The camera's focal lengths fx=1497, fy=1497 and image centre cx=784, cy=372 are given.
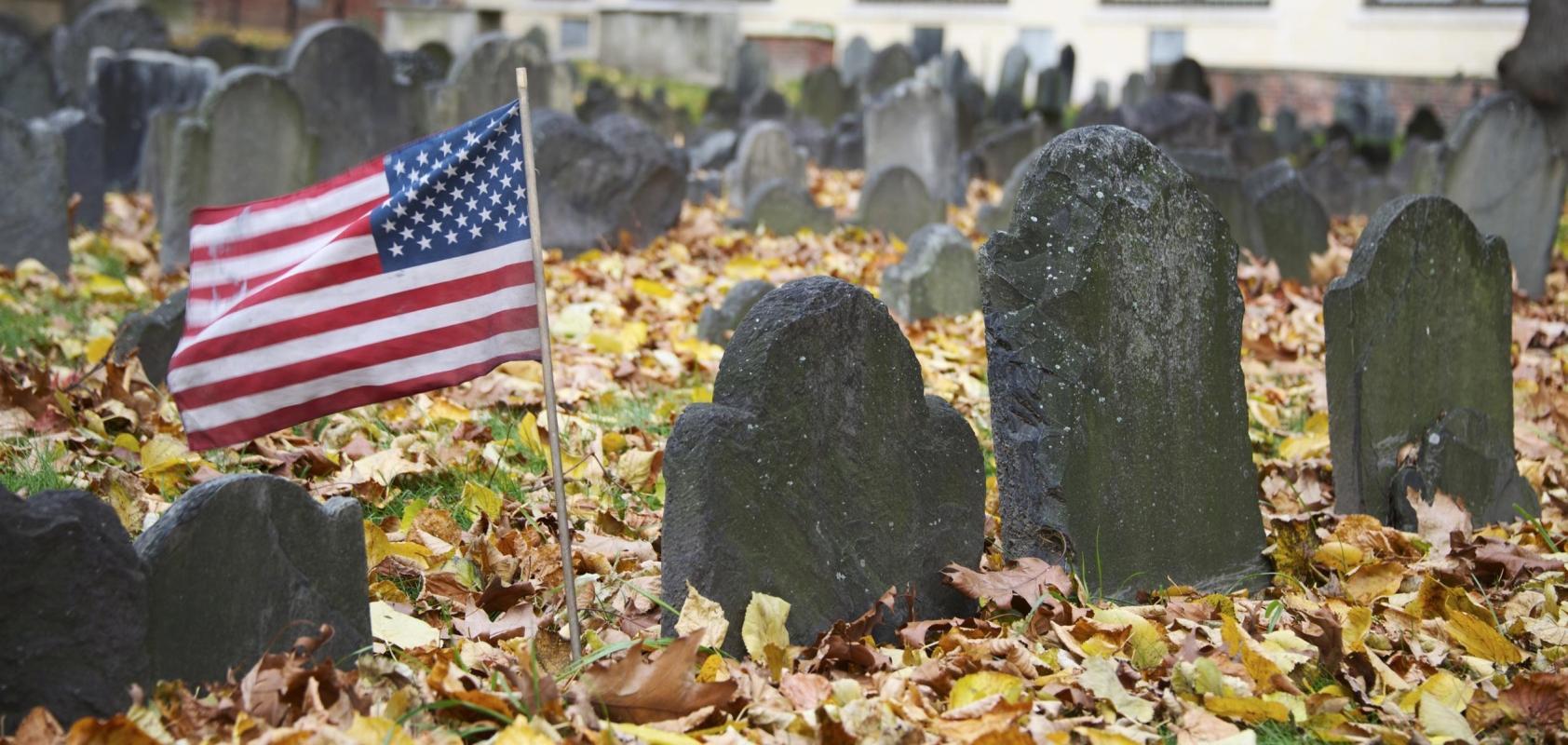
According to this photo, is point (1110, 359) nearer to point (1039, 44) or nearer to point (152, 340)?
point (152, 340)

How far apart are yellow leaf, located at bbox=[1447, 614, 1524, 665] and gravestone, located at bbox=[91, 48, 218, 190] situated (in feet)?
35.9

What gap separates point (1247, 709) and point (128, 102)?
11845 millimetres

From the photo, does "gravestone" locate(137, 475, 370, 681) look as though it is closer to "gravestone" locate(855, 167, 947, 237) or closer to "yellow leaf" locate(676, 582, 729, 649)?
"yellow leaf" locate(676, 582, 729, 649)

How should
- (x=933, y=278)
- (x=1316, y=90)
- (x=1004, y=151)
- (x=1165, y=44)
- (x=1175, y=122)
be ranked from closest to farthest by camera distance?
(x=933, y=278), (x=1004, y=151), (x=1175, y=122), (x=1316, y=90), (x=1165, y=44)

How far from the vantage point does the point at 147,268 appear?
8.81 metres

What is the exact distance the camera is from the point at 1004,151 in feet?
47.9

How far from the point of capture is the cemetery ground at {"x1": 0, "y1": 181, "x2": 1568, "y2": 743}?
9.65 ft

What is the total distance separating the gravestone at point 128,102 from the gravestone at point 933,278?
23.1 ft

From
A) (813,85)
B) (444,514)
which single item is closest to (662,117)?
(813,85)

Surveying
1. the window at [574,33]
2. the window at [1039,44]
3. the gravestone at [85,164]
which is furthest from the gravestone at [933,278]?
the window at [574,33]

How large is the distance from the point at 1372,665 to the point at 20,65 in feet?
41.0

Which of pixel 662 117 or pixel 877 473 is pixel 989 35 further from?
pixel 877 473

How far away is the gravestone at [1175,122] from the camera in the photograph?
14719mm

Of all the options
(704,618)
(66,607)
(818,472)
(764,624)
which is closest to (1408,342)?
(818,472)
